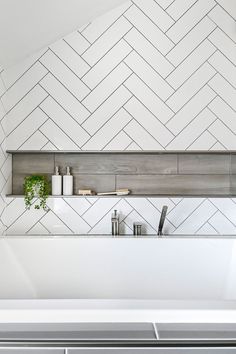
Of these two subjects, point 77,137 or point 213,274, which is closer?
point 213,274

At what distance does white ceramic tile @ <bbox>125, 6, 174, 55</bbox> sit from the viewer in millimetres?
2918

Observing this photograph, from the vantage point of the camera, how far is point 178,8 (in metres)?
2.93

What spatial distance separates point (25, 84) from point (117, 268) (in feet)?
5.04

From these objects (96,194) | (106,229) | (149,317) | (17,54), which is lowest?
(149,317)

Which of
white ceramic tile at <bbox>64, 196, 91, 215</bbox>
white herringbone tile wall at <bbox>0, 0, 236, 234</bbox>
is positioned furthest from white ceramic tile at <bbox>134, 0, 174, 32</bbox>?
white ceramic tile at <bbox>64, 196, 91, 215</bbox>

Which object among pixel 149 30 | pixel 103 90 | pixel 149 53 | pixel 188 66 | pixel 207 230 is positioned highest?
pixel 149 30

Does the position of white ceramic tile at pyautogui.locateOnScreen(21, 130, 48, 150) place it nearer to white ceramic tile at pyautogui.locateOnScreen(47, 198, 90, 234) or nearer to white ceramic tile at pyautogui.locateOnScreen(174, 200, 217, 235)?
white ceramic tile at pyautogui.locateOnScreen(47, 198, 90, 234)

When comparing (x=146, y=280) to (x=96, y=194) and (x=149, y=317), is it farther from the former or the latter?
(x=149, y=317)

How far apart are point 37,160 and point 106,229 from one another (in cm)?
76

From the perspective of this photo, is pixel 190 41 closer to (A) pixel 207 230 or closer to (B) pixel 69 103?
(B) pixel 69 103

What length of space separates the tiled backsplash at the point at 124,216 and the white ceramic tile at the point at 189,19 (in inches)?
49.5

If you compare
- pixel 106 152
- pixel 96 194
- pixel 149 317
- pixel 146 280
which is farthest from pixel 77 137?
pixel 149 317

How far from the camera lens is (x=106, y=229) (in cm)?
294

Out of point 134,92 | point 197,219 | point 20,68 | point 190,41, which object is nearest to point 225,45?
point 190,41
